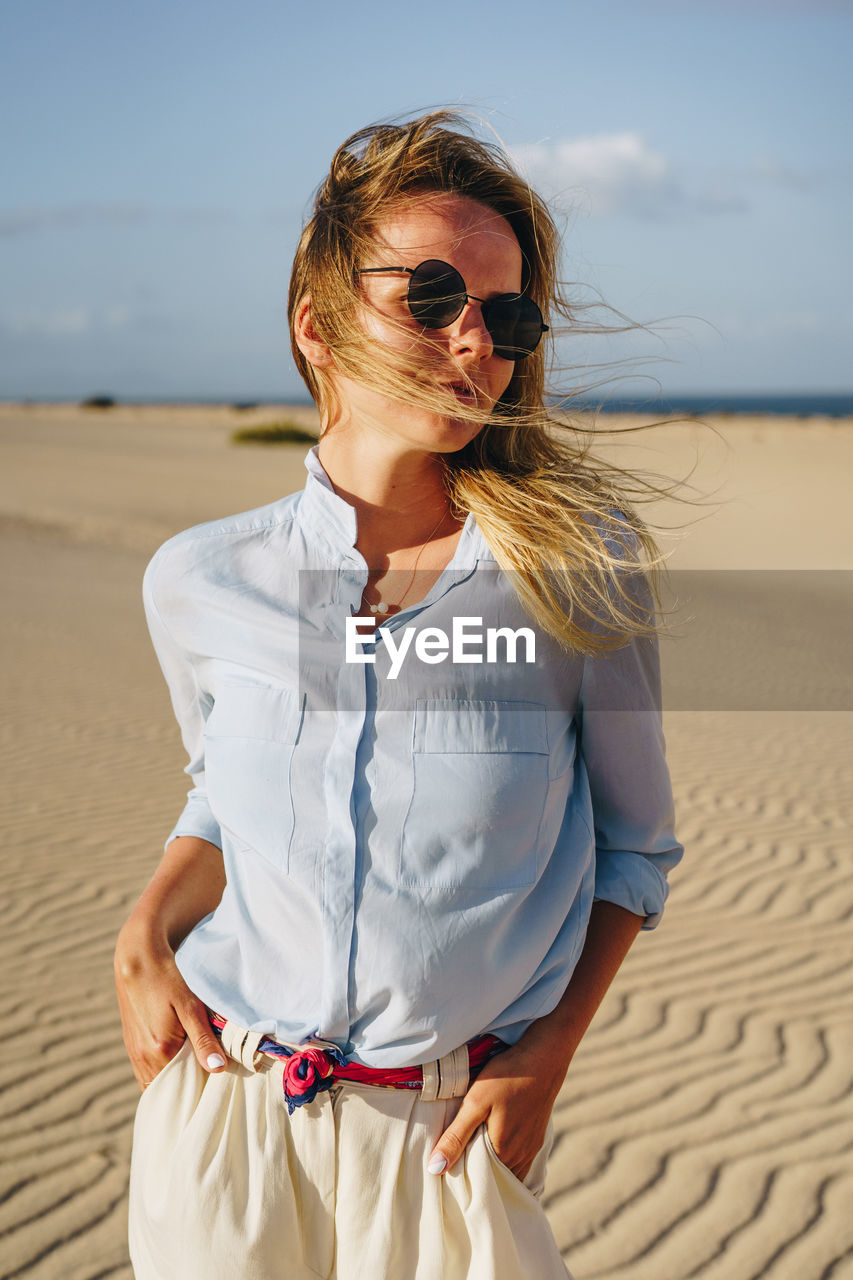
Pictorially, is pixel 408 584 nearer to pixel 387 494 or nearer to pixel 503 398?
pixel 387 494

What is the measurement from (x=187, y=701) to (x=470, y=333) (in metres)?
0.72

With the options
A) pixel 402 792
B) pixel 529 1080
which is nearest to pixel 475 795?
pixel 402 792

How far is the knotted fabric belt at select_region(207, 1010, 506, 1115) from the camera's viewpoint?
1.29 metres

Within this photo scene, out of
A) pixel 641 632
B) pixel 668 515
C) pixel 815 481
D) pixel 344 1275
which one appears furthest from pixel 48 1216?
pixel 815 481

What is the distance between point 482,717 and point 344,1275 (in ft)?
2.30

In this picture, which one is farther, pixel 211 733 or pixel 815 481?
pixel 815 481

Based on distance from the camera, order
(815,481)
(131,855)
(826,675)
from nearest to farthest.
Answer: (131,855) < (826,675) < (815,481)

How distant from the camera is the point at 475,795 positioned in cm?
132

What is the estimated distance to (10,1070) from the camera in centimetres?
410

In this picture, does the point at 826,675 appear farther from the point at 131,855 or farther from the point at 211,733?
the point at 211,733

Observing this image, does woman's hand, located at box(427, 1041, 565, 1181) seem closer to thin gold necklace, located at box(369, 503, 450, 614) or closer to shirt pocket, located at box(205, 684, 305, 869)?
shirt pocket, located at box(205, 684, 305, 869)

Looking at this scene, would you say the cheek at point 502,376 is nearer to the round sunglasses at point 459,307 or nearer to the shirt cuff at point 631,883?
the round sunglasses at point 459,307

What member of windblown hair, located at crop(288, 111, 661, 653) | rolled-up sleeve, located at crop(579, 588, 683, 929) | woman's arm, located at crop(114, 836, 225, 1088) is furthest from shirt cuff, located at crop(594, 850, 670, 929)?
woman's arm, located at crop(114, 836, 225, 1088)

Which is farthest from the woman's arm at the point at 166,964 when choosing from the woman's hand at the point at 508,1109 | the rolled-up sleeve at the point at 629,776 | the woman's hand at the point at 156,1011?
the rolled-up sleeve at the point at 629,776
